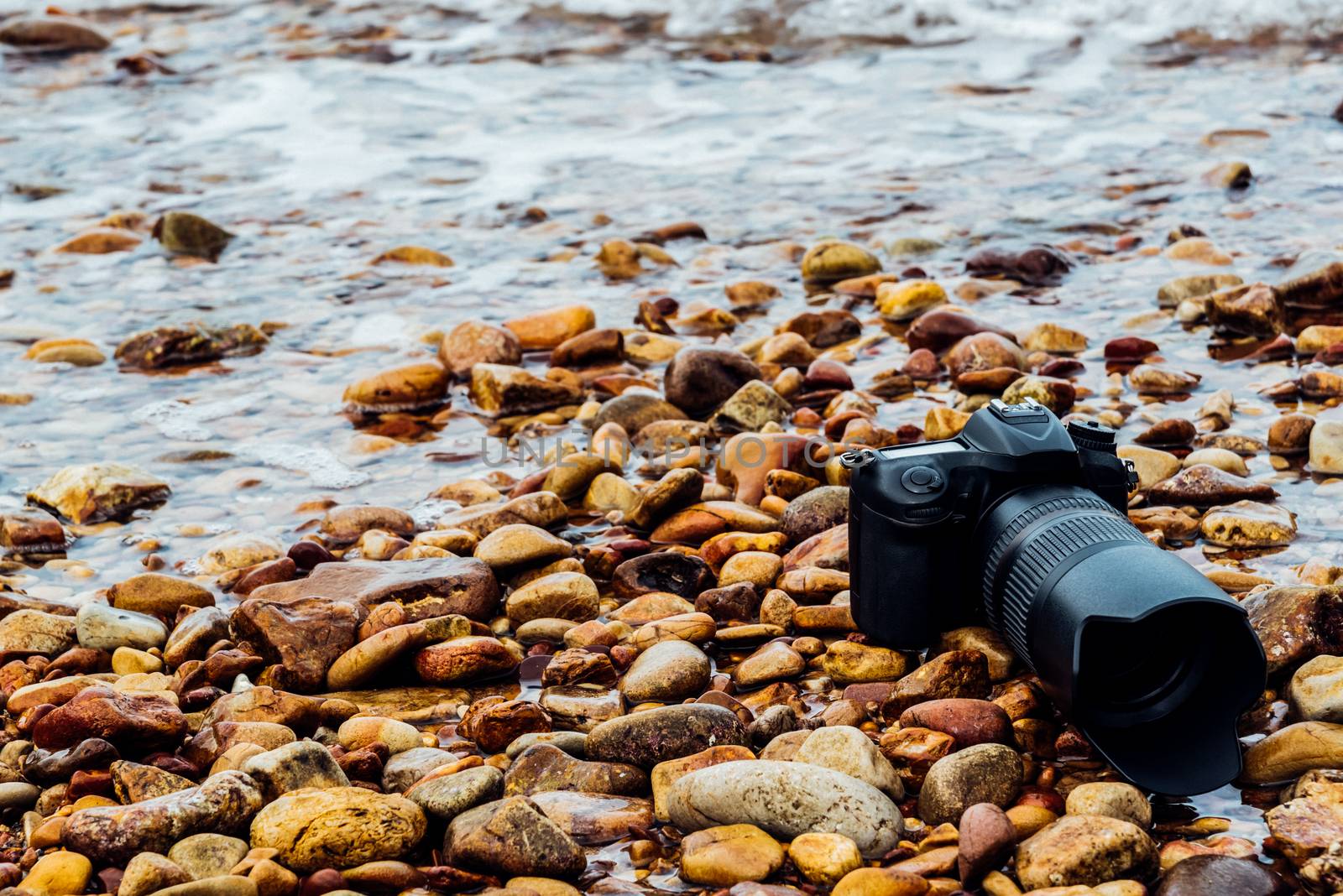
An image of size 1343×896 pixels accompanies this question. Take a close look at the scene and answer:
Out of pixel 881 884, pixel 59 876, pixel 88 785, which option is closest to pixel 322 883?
pixel 59 876

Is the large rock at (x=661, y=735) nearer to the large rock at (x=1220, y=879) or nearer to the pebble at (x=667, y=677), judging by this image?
the pebble at (x=667, y=677)

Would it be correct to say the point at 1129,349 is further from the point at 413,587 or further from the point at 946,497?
the point at 413,587

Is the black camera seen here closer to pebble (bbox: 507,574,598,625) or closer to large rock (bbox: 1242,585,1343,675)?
large rock (bbox: 1242,585,1343,675)

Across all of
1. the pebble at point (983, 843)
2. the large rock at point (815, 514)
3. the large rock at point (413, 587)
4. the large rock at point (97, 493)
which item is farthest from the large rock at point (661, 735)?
the large rock at point (97, 493)

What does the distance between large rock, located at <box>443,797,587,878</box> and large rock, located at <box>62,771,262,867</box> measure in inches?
15.5

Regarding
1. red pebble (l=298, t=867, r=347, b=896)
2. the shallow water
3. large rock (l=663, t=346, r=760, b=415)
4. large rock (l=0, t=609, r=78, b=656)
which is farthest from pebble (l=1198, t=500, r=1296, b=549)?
large rock (l=0, t=609, r=78, b=656)

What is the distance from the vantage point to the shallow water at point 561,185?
4.46m

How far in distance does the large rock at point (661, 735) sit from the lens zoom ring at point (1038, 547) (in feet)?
1.86

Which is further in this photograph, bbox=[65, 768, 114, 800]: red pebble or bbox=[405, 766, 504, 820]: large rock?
bbox=[65, 768, 114, 800]: red pebble

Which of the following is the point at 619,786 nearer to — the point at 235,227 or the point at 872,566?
the point at 872,566

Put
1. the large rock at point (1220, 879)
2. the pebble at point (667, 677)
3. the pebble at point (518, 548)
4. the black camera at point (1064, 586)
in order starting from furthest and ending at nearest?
the pebble at point (518, 548), the pebble at point (667, 677), the black camera at point (1064, 586), the large rock at point (1220, 879)

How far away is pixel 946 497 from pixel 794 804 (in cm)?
76

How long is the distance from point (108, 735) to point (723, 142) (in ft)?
20.6

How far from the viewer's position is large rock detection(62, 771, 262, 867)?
2184 millimetres
